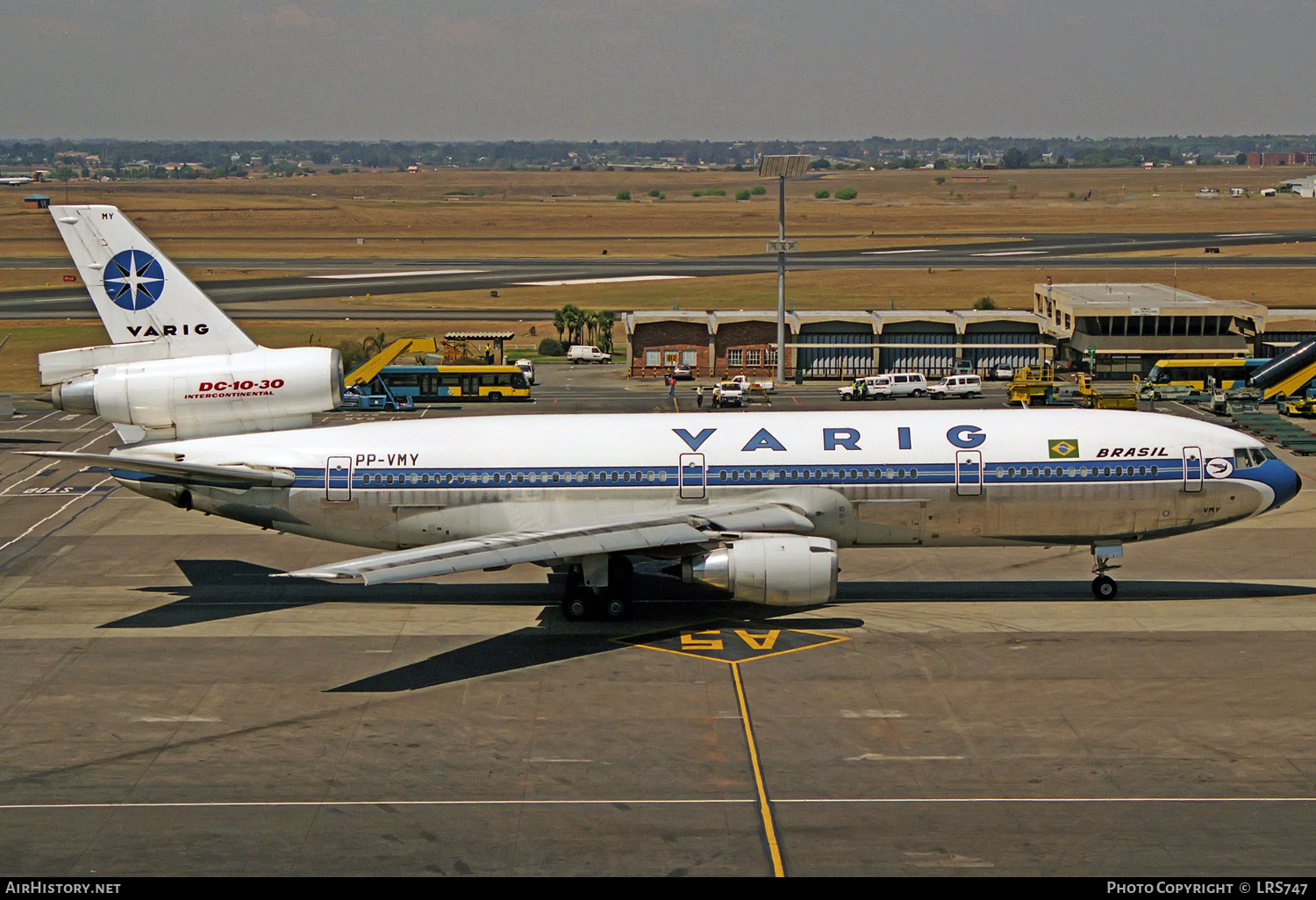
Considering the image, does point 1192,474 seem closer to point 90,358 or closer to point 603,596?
point 603,596

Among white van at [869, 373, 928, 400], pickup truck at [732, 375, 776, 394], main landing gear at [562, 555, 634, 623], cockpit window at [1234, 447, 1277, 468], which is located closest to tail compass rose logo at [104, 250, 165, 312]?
main landing gear at [562, 555, 634, 623]

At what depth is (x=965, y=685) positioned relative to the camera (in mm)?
33594

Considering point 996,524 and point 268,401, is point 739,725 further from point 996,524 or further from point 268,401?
point 268,401

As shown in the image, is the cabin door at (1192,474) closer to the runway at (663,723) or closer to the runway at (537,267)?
the runway at (663,723)

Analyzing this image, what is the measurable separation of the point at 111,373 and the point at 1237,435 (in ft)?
118

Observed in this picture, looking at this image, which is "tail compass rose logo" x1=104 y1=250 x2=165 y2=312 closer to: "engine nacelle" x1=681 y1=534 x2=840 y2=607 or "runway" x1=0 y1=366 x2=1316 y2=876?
"runway" x1=0 y1=366 x2=1316 y2=876

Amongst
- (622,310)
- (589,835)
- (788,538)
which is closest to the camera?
(589,835)

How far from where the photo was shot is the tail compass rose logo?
41.3 meters

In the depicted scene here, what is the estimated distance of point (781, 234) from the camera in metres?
105

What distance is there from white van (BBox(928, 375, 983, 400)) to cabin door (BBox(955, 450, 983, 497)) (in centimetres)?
5356

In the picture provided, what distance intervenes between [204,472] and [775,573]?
58.3 ft

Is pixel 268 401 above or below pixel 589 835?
above
